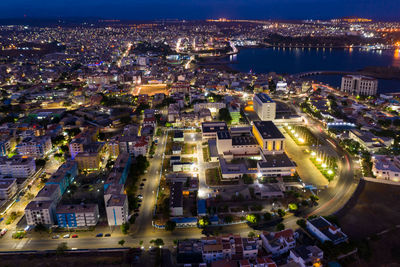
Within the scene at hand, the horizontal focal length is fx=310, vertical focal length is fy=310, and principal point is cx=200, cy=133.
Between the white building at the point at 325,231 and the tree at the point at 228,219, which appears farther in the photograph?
the tree at the point at 228,219

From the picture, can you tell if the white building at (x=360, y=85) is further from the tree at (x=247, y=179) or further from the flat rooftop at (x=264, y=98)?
the tree at (x=247, y=179)

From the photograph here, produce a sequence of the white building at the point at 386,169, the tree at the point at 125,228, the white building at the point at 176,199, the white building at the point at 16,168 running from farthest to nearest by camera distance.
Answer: the white building at the point at 16,168 → the white building at the point at 386,169 → the white building at the point at 176,199 → the tree at the point at 125,228

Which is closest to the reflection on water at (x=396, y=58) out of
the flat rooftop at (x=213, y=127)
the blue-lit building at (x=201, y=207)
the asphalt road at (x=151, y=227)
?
the flat rooftop at (x=213, y=127)

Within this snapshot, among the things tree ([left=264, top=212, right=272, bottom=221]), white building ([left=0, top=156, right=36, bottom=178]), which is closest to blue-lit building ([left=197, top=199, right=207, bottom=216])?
tree ([left=264, top=212, right=272, bottom=221])

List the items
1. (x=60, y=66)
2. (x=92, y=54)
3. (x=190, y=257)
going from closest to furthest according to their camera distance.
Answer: (x=190, y=257) < (x=60, y=66) < (x=92, y=54)

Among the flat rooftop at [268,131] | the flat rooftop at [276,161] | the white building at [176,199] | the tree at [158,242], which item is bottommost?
the tree at [158,242]

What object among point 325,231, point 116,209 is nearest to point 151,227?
point 116,209

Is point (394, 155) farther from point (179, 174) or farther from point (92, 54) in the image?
point (92, 54)

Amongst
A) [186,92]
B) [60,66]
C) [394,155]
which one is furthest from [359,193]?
[60,66]
